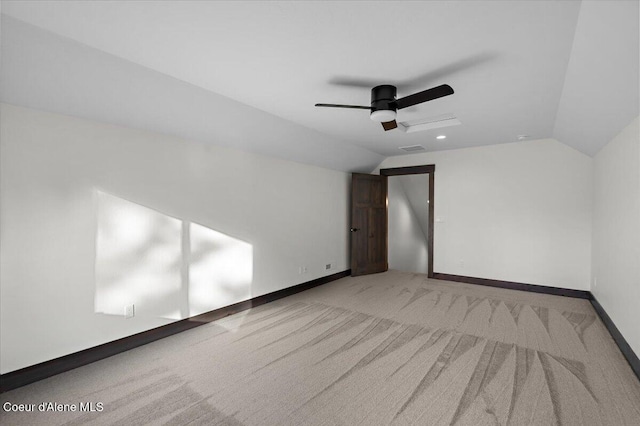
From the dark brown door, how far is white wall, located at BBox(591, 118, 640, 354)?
3.43 m

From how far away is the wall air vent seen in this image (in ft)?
12.3

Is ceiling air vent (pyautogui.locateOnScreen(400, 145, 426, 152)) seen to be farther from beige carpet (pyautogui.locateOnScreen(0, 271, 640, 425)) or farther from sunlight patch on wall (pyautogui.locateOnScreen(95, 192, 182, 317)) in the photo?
sunlight patch on wall (pyautogui.locateOnScreen(95, 192, 182, 317))

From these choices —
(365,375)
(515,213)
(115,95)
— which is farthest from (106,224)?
(515,213)

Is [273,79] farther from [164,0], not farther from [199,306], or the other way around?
[199,306]

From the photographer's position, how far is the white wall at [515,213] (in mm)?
4453

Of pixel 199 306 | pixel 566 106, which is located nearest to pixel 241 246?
pixel 199 306

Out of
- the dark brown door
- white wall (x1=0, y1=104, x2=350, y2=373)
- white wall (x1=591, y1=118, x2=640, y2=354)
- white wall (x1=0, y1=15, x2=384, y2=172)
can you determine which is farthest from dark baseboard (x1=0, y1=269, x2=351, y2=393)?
white wall (x1=591, y1=118, x2=640, y2=354)

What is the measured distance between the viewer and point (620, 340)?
2.78m

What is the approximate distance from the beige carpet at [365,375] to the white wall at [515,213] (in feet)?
3.92

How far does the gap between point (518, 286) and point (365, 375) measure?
12.8ft

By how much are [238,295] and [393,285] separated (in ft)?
9.09

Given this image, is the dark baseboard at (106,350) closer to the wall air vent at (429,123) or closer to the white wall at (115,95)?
the white wall at (115,95)

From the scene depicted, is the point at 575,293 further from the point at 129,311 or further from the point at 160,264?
the point at 129,311

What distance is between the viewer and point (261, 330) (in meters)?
3.26
